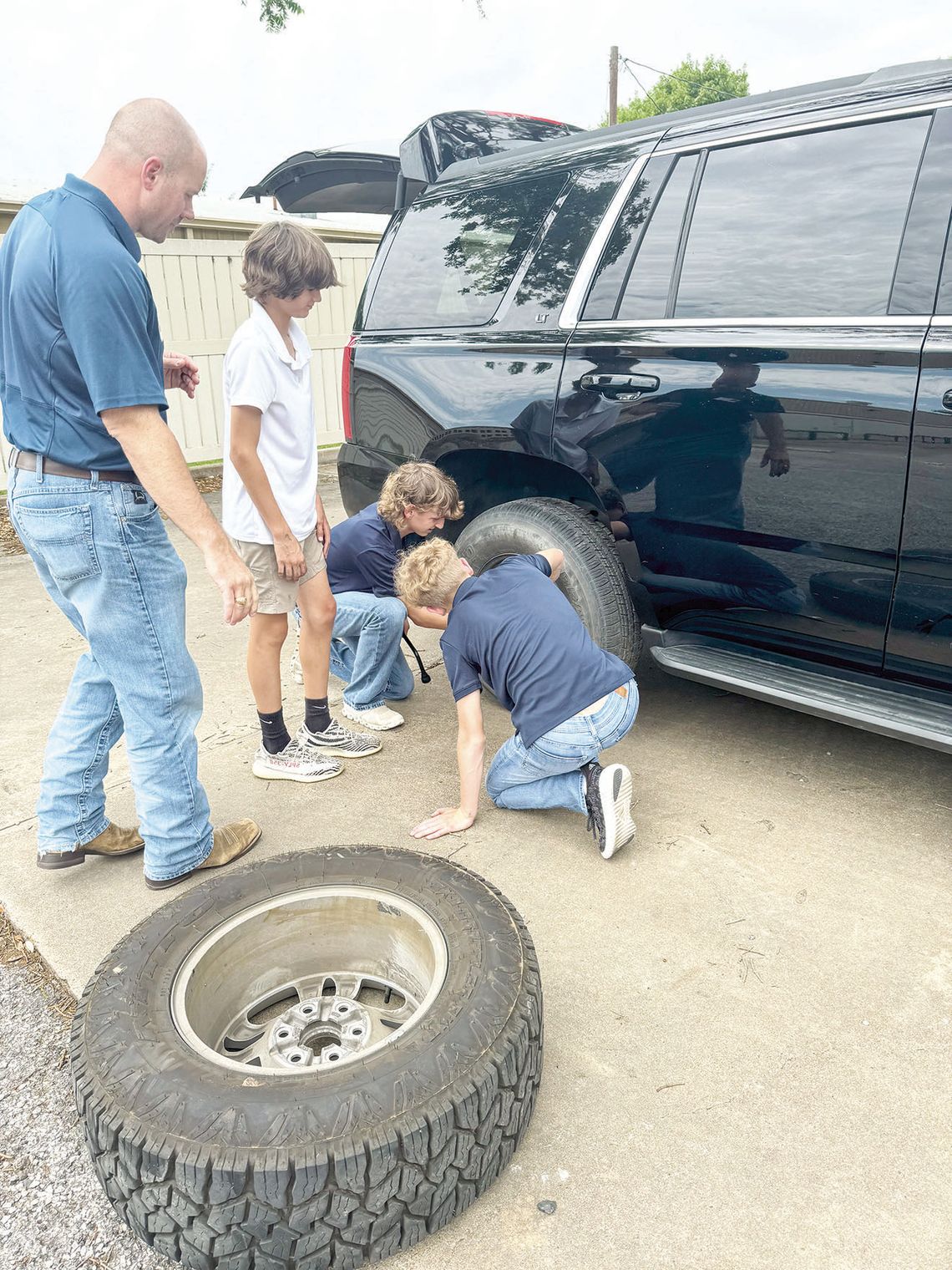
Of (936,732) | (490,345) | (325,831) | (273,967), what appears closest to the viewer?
(273,967)

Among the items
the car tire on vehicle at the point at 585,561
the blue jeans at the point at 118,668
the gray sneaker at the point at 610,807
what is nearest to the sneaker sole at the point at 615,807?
the gray sneaker at the point at 610,807

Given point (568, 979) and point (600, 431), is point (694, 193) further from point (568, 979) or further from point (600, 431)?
point (568, 979)

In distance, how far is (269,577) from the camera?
10.1 ft

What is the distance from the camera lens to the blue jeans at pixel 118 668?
2262mm

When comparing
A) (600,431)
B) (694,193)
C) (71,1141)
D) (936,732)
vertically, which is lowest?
(71,1141)

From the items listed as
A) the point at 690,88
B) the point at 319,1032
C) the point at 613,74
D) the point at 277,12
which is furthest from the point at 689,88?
the point at 319,1032

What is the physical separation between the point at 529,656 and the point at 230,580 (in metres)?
0.95

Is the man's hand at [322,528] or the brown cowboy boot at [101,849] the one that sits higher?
the man's hand at [322,528]

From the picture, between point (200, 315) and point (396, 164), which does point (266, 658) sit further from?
point (200, 315)

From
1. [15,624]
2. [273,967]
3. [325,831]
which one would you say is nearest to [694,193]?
[325,831]

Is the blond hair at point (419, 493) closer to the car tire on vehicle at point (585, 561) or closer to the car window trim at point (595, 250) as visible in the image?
the car tire on vehicle at point (585, 561)

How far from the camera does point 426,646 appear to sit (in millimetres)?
4570

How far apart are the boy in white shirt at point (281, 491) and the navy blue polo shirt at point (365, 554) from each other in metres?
0.14

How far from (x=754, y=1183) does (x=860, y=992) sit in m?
0.61
